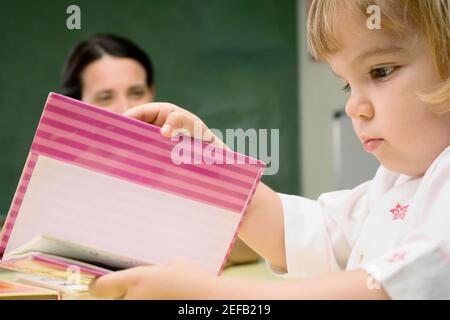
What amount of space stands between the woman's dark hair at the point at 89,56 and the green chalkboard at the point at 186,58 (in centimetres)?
86

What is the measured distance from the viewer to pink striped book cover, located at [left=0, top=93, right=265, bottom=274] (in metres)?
0.50

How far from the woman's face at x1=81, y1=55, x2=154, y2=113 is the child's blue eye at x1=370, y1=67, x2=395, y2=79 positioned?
1179 mm

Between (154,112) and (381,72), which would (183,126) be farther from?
(381,72)

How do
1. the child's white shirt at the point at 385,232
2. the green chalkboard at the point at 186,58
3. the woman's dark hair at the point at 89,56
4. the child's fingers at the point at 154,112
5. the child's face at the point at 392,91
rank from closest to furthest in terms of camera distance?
the child's white shirt at the point at 385,232, the child's face at the point at 392,91, the child's fingers at the point at 154,112, the woman's dark hair at the point at 89,56, the green chalkboard at the point at 186,58

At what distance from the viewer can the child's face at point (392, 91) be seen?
1.66 feet

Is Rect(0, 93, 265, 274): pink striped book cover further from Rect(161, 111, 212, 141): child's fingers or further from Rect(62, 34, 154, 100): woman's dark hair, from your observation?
Rect(62, 34, 154, 100): woman's dark hair

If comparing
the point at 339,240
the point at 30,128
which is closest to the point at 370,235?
the point at 339,240

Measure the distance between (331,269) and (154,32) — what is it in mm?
2272

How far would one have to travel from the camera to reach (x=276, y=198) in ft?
2.23

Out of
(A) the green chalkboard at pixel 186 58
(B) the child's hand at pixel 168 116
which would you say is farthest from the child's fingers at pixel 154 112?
(A) the green chalkboard at pixel 186 58

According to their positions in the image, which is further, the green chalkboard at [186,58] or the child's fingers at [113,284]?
the green chalkboard at [186,58]

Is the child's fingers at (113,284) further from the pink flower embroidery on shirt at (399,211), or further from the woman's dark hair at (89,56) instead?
the woman's dark hair at (89,56)

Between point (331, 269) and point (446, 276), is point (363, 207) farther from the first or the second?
point (446, 276)

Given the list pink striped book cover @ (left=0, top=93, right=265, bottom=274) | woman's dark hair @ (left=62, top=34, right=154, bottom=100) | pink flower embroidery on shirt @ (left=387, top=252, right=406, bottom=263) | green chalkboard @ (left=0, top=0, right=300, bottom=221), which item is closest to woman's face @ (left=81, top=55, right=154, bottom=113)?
woman's dark hair @ (left=62, top=34, right=154, bottom=100)
